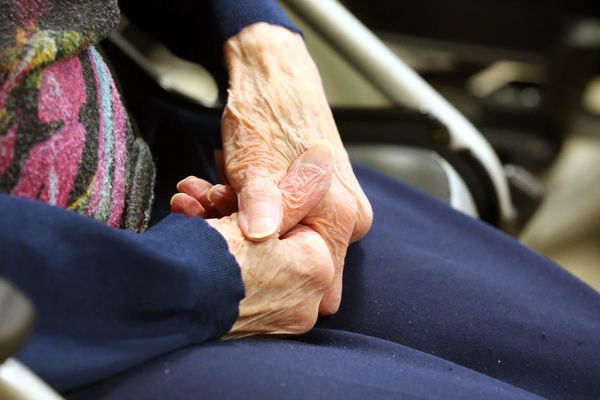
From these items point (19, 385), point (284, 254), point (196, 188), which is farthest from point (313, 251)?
point (19, 385)

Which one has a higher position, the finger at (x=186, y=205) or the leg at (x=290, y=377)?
the finger at (x=186, y=205)

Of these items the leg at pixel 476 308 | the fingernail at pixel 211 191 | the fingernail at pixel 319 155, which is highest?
the fingernail at pixel 319 155

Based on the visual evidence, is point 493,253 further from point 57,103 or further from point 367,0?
point 367,0

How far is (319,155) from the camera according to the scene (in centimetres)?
68

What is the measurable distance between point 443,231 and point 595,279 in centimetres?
81

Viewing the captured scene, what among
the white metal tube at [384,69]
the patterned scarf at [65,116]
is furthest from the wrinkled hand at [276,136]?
the white metal tube at [384,69]

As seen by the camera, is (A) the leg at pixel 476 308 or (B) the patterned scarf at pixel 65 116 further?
(A) the leg at pixel 476 308

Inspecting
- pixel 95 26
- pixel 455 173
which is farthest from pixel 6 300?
pixel 455 173

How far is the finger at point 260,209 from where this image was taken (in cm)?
59

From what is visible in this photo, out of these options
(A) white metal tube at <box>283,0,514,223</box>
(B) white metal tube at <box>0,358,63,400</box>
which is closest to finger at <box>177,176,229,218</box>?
(B) white metal tube at <box>0,358,63,400</box>

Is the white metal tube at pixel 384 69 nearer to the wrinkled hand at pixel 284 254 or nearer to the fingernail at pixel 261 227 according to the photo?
the wrinkled hand at pixel 284 254

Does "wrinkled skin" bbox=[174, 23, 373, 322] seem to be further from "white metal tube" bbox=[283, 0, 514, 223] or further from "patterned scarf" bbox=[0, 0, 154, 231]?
"white metal tube" bbox=[283, 0, 514, 223]

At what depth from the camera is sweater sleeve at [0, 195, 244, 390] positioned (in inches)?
18.5

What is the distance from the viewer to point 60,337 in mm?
484
